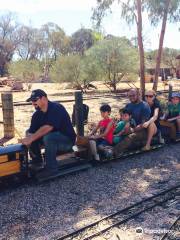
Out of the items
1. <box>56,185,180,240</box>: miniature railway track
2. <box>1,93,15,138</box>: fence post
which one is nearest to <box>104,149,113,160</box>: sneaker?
<box>56,185,180,240</box>: miniature railway track

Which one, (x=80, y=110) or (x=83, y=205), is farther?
(x=80, y=110)

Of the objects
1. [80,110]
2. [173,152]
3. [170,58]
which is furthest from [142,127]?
[170,58]

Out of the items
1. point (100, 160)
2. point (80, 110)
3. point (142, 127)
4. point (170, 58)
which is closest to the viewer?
point (100, 160)

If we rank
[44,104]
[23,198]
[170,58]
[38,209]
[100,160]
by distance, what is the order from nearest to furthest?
1. [38,209]
2. [23,198]
3. [44,104]
4. [100,160]
5. [170,58]

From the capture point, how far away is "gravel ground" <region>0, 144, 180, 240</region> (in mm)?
4766

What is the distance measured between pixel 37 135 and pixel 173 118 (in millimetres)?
4313

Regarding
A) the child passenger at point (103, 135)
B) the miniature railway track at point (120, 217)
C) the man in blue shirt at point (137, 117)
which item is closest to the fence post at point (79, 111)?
the man in blue shirt at point (137, 117)

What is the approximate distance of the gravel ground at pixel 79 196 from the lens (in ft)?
15.6

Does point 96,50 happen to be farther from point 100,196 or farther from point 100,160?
point 100,196

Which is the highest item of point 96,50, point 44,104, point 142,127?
point 96,50

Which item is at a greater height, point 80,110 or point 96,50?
point 96,50

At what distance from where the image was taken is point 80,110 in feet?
29.5

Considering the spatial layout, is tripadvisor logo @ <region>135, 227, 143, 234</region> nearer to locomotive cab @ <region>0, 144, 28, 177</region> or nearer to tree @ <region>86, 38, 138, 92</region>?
locomotive cab @ <region>0, 144, 28, 177</region>

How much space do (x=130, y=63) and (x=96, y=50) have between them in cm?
293
